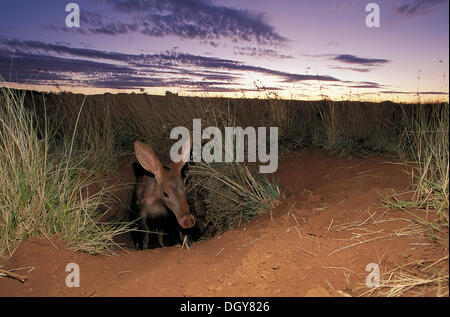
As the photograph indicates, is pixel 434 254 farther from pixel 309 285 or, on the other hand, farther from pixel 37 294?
pixel 37 294

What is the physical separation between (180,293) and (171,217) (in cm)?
337

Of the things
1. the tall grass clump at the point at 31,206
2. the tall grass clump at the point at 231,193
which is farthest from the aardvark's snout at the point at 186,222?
the tall grass clump at the point at 31,206

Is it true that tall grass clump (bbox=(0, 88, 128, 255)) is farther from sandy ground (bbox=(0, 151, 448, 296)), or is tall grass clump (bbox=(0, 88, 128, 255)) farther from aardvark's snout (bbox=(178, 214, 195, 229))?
aardvark's snout (bbox=(178, 214, 195, 229))

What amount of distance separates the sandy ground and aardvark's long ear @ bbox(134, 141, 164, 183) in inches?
68.3

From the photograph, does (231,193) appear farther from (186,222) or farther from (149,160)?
(149,160)

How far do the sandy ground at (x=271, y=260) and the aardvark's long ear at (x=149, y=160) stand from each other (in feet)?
5.69

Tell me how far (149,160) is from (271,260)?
9.91 feet

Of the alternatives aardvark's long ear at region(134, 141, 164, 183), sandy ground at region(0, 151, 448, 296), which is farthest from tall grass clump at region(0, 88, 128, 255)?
aardvark's long ear at region(134, 141, 164, 183)

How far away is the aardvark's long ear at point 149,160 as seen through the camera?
192 inches

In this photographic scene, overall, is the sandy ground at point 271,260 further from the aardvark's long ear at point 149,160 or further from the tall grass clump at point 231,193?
the aardvark's long ear at point 149,160

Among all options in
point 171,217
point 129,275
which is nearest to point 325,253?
point 129,275

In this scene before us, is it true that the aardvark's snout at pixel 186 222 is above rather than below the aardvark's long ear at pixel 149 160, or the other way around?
below

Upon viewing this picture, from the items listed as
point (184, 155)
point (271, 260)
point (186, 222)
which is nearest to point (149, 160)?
point (184, 155)

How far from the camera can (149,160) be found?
16.5ft
